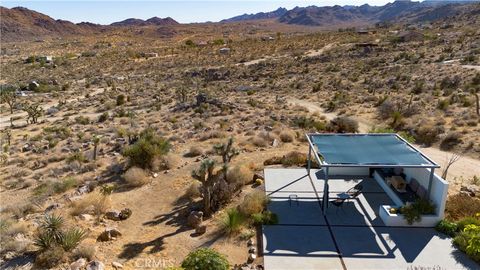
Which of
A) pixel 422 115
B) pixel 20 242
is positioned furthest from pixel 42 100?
pixel 422 115

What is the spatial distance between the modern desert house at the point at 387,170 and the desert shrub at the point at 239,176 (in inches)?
93.4

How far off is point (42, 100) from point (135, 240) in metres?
32.9

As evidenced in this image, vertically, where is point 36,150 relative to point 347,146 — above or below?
below

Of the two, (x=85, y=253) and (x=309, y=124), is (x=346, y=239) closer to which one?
(x=85, y=253)

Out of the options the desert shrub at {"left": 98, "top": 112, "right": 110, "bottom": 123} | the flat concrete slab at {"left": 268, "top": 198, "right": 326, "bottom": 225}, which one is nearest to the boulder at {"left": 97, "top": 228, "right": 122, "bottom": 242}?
the flat concrete slab at {"left": 268, "top": 198, "right": 326, "bottom": 225}

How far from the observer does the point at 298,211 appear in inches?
494

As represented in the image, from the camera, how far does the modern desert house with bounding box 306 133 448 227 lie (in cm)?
1156

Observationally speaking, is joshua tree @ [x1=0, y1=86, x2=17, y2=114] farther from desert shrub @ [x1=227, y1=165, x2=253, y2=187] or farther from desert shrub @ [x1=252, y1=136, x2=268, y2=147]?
desert shrub @ [x1=227, y1=165, x2=253, y2=187]

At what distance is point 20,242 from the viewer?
35.9 feet

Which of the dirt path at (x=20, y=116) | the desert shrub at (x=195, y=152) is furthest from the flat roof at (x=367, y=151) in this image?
the dirt path at (x=20, y=116)

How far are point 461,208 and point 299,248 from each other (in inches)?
221

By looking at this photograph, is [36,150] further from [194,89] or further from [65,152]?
[194,89]

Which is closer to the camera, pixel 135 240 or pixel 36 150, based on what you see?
pixel 135 240

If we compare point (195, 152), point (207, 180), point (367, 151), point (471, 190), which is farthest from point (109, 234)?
point (471, 190)
